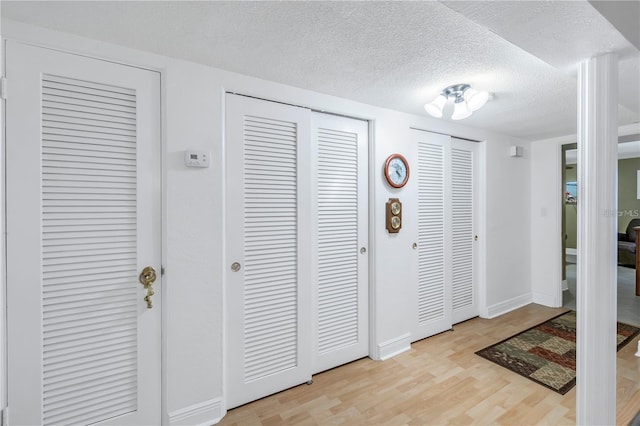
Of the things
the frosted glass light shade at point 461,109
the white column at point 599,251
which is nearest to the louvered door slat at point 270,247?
the frosted glass light shade at point 461,109

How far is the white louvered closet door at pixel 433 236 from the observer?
276 centimetres

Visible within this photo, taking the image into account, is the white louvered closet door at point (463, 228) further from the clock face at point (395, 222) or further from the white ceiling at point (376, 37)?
Answer: the white ceiling at point (376, 37)

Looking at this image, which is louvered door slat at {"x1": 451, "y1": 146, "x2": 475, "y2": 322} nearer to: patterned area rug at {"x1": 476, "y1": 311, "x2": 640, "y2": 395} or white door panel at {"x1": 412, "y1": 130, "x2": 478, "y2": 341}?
white door panel at {"x1": 412, "y1": 130, "x2": 478, "y2": 341}

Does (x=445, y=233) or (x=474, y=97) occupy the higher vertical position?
(x=474, y=97)

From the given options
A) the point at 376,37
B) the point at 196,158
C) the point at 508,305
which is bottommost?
the point at 508,305

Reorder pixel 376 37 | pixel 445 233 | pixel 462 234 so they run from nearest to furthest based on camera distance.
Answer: pixel 376 37 → pixel 445 233 → pixel 462 234

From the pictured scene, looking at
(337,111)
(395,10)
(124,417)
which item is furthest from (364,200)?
(124,417)

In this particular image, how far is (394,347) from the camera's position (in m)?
2.49

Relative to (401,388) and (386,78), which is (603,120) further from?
(401,388)

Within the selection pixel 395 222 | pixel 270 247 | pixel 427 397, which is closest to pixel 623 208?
pixel 395 222

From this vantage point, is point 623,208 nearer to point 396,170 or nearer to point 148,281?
point 396,170

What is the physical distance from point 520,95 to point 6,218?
129 inches

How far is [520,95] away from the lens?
2158 mm

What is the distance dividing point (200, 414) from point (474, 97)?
271 centimetres
